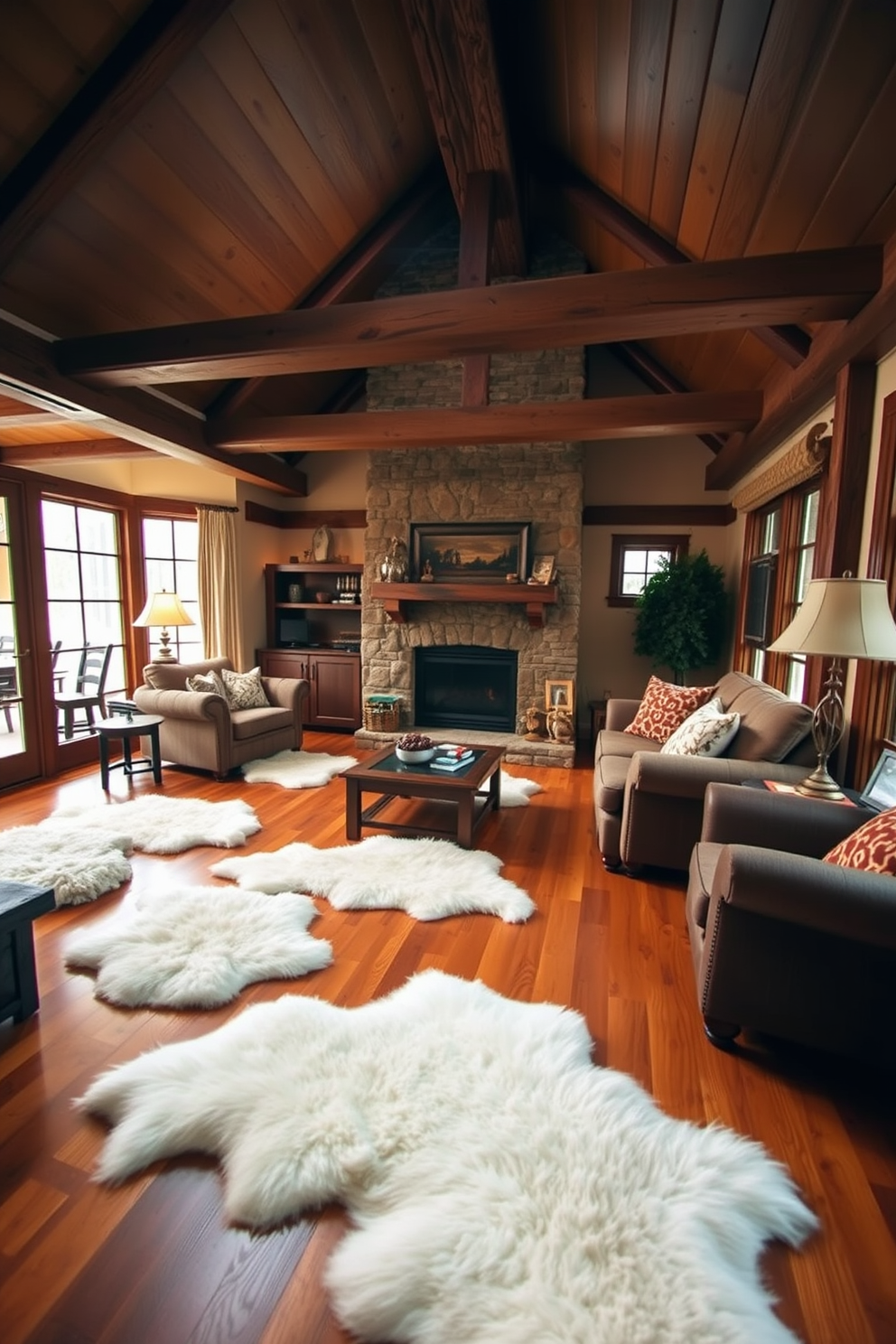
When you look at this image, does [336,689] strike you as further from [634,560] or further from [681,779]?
[681,779]

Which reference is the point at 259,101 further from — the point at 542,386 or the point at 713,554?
the point at 713,554

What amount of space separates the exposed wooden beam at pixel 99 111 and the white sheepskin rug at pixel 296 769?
10.5ft

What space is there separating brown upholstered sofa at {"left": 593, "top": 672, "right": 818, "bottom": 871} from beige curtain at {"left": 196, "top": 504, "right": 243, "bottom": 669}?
4.01m

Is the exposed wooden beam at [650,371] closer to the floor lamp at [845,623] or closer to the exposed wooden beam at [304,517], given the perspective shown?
the exposed wooden beam at [304,517]

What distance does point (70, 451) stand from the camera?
15.1ft

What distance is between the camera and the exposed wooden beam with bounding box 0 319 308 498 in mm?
3021

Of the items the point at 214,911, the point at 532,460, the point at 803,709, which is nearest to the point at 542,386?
the point at 532,460

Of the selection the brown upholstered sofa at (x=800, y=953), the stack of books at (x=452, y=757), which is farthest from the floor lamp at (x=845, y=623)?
the stack of books at (x=452, y=757)

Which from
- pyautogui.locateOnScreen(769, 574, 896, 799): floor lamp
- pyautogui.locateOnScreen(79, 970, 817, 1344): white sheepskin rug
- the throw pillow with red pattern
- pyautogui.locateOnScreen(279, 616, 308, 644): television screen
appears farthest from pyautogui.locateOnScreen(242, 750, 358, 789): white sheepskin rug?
pyautogui.locateOnScreen(769, 574, 896, 799): floor lamp

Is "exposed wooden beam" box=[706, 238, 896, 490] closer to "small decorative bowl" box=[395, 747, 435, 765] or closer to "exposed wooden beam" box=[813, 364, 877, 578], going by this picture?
"exposed wooden beam" box=[813, 364, 877, 578]

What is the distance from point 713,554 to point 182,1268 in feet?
19.1

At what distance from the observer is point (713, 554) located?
5523 millimetres

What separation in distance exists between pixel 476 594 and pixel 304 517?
2504 mm

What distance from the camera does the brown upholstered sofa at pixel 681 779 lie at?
8.44 ft
